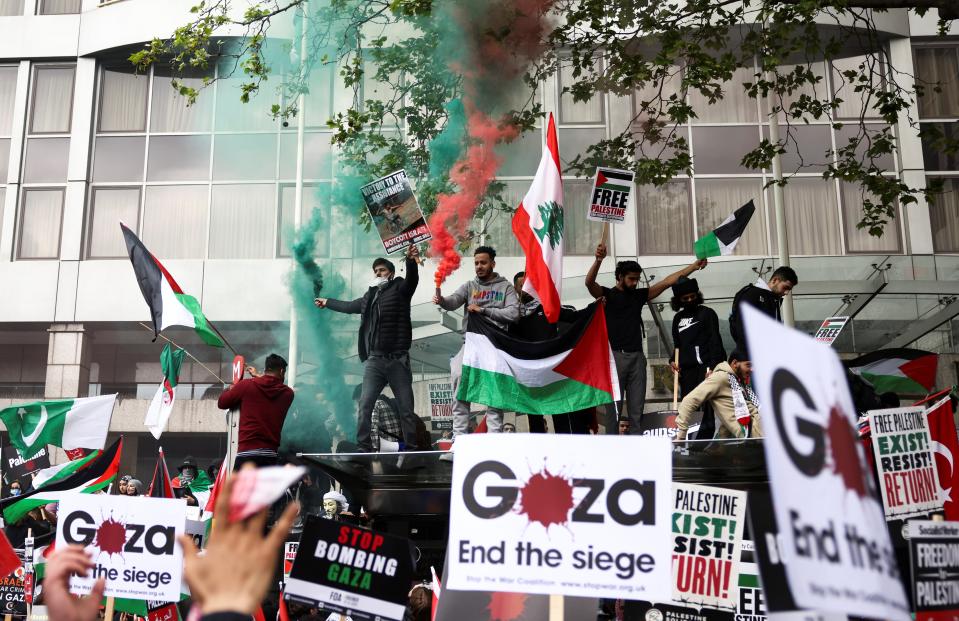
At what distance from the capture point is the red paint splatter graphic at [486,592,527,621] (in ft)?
18.7

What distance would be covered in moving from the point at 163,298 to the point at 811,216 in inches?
676

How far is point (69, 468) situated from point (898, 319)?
13053 mm

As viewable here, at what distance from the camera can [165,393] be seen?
15711 millimetres

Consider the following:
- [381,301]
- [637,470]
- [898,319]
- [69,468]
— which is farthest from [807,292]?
[637,470]

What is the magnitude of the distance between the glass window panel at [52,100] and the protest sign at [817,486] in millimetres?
26513

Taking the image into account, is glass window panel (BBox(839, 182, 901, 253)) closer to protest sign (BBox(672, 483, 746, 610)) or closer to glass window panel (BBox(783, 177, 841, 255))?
glass window panel (BBox(783, 177, 841, 255))

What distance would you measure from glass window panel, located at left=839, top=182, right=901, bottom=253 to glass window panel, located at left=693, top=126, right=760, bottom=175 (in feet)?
8.07

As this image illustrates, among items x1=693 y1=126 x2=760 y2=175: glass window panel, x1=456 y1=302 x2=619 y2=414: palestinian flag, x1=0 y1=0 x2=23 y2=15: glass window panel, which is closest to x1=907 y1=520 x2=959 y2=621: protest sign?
x1=456 y1=302 x2=619 y2=414: palestinian flag

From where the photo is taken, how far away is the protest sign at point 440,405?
16953mm

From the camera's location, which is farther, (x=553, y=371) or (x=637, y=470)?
(x=553, y=371)

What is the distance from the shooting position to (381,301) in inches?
408

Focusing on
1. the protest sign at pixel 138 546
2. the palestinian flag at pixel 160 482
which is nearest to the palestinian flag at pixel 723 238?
the palestinian flag at pixel 160 482

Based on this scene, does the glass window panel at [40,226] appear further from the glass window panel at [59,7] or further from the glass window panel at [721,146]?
the glass window panel at [721,146]

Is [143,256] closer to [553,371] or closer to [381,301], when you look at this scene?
[381,301]
